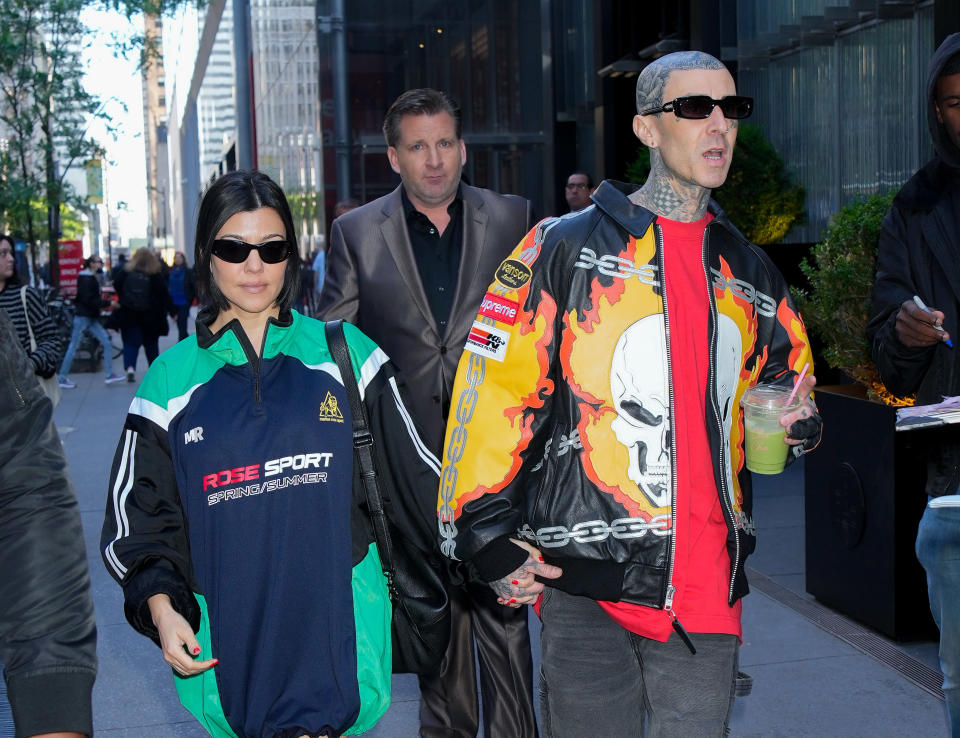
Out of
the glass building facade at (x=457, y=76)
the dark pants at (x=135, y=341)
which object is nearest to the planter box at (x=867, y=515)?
the dark pants at (x=135, y=341)

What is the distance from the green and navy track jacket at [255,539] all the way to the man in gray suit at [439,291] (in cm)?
150

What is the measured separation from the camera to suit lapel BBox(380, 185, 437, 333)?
14.2 ft

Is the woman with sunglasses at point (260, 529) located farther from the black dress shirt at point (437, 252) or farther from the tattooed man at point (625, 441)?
the black dress shirt at point (437, 252)

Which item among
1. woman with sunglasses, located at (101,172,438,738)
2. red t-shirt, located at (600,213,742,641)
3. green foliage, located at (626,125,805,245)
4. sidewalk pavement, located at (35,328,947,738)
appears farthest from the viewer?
green foliage, located at (626,125,805,245)

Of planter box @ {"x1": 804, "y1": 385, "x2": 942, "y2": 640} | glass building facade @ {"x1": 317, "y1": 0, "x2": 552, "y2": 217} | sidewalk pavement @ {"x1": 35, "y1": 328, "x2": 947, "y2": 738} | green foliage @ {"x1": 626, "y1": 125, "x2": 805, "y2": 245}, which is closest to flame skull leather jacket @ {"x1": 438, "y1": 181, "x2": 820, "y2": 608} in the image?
sidewalk pavement @ {"x1": 35, "y1": 328, "x2": 947, "y2": 738}

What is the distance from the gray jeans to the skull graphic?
35cm

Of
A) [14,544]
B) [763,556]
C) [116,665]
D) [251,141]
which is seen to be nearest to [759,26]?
[763,556]

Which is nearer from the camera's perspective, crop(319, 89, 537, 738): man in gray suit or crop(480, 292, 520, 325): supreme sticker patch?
crop(480, 292, 520, 325): supreme sticker patch

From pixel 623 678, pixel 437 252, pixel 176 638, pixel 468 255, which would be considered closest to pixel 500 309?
pixel 623 678

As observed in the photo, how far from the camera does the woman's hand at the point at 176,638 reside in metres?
2.50

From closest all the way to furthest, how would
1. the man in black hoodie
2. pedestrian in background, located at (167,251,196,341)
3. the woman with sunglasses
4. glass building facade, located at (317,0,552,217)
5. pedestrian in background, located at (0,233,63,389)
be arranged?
1. the woman with sunglasses
2. the man in black hoodie
3. pedestrian in background, located at (0,233,63,389)
4. glass building facade, located at (317,0,552,217)
5. pedestrian in background, located at (167,251,196,341)

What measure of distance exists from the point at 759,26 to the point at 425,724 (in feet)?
34.1

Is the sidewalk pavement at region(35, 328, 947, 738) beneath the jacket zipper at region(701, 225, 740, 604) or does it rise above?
beneath

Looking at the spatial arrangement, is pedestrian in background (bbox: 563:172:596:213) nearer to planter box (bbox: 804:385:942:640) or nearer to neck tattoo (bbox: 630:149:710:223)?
planter box (bbox: 804:385:942:640)
